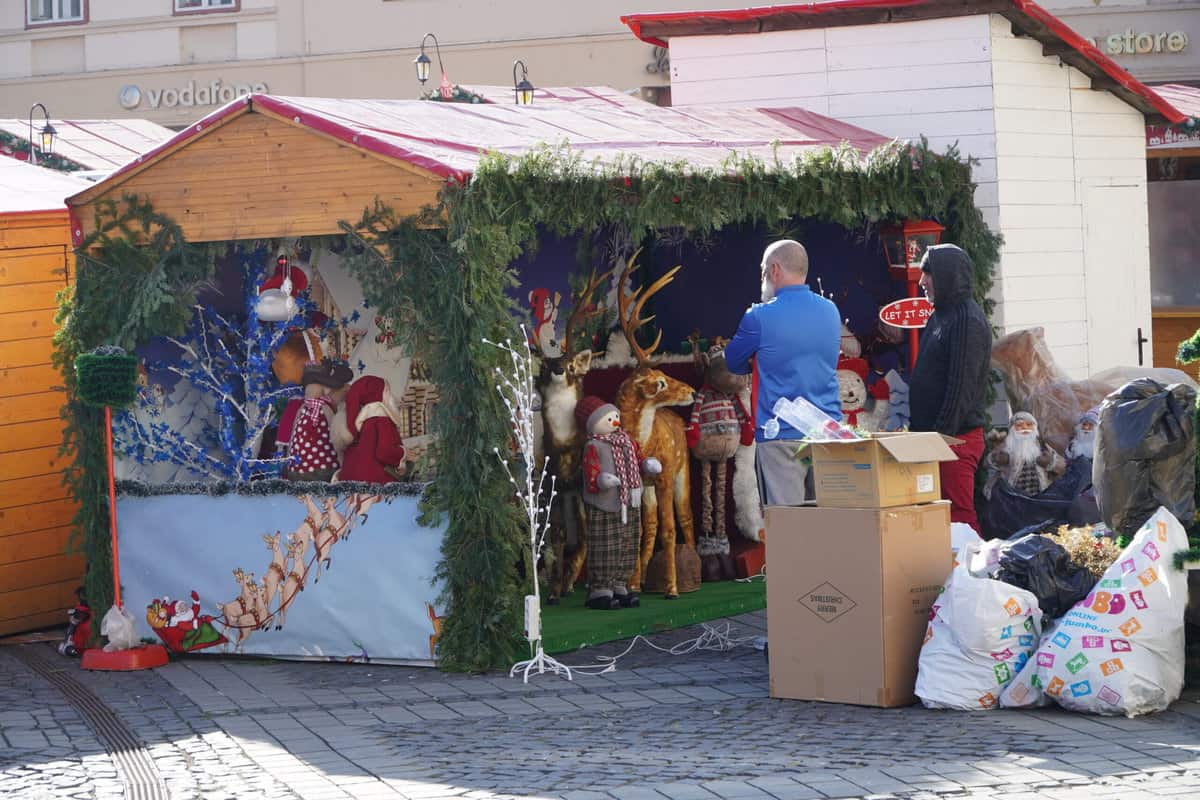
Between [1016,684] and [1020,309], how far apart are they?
5118 millimetres

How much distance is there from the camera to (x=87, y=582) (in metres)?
9.49

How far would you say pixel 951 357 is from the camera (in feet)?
28.4

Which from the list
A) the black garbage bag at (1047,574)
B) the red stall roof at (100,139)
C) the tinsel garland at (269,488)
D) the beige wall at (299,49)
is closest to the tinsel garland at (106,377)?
the tinsel garland at (269,488)

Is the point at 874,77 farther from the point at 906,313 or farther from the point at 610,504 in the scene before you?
the point at 610,504

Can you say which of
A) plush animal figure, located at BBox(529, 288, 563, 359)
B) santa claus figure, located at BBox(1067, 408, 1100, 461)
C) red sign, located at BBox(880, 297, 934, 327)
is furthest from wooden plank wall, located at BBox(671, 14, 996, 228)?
plush animal figure, located at BBox(529, 288, 563, 359)

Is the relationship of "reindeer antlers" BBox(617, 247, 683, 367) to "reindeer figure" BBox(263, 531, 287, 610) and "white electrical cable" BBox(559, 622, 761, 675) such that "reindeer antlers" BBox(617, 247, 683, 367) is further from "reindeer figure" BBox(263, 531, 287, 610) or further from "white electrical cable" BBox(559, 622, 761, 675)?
"reindeer figure" BBox(263, 531, 287, 610)

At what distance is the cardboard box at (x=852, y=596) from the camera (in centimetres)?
725

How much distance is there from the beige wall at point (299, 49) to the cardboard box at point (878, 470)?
52.2 feet

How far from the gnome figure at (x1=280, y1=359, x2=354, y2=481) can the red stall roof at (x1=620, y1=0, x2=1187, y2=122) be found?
172 inches

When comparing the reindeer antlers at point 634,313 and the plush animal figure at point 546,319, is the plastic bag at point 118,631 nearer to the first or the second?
the plush animal figure at point 546,319

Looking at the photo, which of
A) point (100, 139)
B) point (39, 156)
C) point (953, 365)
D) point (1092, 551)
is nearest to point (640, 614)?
point (953, 365)

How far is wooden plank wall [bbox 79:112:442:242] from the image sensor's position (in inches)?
330

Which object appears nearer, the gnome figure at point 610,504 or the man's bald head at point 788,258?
the man's bald head at point 788,258

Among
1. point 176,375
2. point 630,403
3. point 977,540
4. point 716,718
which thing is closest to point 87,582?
point 176,375
